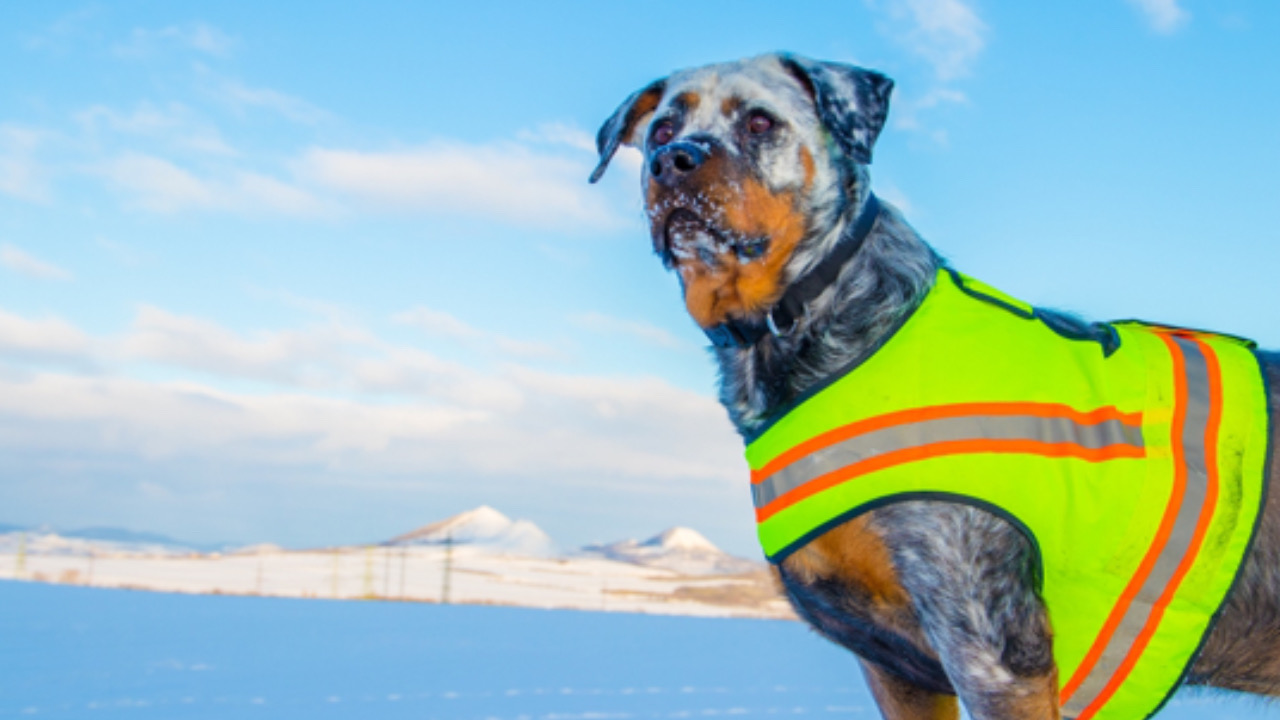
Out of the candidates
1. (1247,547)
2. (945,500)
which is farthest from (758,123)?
(1247,547)

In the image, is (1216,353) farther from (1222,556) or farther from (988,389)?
(988,389)

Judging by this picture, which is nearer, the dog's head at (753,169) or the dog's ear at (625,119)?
the dog's head at (753,169)

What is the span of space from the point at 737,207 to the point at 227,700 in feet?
20.8

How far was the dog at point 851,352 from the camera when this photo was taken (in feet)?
7.60

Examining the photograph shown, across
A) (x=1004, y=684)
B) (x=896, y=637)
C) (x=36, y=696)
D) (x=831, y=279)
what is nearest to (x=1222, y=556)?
(x=1004, y=684)

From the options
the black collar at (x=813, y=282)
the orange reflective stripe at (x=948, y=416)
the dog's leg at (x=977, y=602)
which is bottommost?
the dog's leg at (x=977, y=602)

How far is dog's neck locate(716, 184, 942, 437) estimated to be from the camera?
8.30ft

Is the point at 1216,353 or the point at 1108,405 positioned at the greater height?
the point at 1216,353

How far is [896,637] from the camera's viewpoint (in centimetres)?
245

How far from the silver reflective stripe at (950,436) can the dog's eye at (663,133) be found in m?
1.14

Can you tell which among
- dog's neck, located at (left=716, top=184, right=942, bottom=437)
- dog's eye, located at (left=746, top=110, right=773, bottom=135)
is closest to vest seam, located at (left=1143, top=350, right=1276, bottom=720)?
dog's neck, located at (left=716, top=184, right=942, bottom=437)

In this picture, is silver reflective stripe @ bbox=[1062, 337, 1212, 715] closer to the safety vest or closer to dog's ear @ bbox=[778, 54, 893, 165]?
the safety vest

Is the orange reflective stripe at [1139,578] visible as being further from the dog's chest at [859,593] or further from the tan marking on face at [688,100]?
the tan marking on face at [688,100]

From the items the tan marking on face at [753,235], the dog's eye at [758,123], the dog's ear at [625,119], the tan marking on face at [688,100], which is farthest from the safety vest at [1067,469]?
the dog's ear at [625,119]
